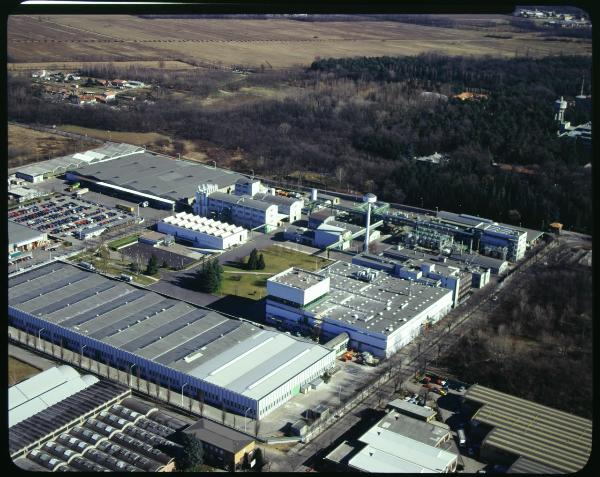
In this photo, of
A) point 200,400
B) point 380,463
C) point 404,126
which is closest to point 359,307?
point 200,400

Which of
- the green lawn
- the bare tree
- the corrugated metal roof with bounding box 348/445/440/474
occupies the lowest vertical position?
the bare tree

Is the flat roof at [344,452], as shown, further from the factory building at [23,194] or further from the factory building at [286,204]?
the factory building at [23,194]

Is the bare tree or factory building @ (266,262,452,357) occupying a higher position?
factory building @ (266,262,452,357)

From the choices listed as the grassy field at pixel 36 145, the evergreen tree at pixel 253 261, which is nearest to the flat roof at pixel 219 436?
the evergreen tree at pixel 253 261

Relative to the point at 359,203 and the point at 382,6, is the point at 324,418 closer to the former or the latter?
the point at 382,6

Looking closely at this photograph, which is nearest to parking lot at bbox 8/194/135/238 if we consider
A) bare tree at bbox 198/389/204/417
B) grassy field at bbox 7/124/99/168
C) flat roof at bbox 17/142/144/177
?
flat roof at bbox 17/142/144/177

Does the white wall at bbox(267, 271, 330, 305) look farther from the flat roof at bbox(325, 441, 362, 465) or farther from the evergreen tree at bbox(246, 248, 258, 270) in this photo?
the flat roof at bbox(325, 441, 362, 465)
